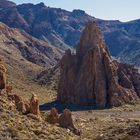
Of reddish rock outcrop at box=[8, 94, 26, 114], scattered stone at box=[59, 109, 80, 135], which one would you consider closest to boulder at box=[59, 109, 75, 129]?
scattered stone at box=[59, 109, 80, 135]

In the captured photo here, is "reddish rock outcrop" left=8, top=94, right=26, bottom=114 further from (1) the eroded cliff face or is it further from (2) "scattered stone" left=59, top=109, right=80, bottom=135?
(1) the eroded cliff face

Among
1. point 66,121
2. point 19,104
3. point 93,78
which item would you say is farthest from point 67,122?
point 93,78

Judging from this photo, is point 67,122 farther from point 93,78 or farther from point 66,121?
point 93,78

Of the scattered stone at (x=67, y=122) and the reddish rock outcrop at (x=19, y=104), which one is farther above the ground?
the reddish rock outcrop at (x=19, y=104)

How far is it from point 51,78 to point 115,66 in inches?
1569

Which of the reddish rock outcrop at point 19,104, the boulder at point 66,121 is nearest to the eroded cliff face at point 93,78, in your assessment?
the boulder at point 66,121

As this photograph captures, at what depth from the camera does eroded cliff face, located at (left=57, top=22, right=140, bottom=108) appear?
321 feet

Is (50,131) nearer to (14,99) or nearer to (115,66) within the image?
(14,99)

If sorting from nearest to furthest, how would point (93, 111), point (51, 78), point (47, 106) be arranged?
point (93, 111)
point (47, 106)
point (51, 78)

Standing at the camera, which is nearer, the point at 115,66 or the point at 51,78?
the point at 115,66

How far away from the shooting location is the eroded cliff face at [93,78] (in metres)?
97.9

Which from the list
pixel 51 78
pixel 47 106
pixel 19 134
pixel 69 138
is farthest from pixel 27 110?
pixel 51 78

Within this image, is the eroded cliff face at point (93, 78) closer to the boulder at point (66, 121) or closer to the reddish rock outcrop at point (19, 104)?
the boulder at point (66, 121)

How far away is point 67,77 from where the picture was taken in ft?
342
